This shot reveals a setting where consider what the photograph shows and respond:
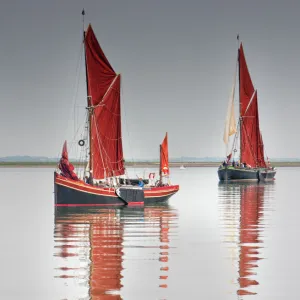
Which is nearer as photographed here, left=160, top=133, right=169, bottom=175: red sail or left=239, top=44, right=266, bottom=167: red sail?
left=160, top=133, right=169, bottom=175: red sail

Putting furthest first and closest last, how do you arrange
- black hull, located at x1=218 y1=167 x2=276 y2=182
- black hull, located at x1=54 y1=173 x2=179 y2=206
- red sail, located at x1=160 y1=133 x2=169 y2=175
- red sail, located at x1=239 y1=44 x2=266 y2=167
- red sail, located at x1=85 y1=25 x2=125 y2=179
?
Result: red sail, located at x1=239 y1=44 x2=266 y2=167, black hull, located at x1=218 y1=167 x2=276 y2=182, red sail, located at x1=160 y1=133 x2=169 y2=175, red sail, located at x1=85 y1=25 x2=125 y2=179, black hull, located at x1=54 y1=173 x2=179 y2=206

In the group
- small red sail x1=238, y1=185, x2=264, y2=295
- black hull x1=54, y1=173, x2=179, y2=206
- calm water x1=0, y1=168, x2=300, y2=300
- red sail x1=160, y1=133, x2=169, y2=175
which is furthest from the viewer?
red sail x1=160, y1=133, x2=169, y2=175

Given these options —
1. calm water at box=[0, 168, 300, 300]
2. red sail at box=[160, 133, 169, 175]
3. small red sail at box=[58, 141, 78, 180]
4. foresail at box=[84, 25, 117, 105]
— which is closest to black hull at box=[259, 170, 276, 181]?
red sail at box=[160, 133, 169, 175]

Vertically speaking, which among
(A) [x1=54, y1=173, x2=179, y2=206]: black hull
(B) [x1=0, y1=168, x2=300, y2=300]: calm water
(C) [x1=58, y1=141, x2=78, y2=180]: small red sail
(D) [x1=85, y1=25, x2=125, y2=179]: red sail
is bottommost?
(B) [x1=0, y1=168, x2=300, y2=300]: calm water

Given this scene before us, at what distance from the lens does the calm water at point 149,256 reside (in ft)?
70.9

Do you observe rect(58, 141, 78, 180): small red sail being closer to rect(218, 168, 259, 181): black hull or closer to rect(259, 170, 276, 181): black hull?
rect(218, 168, 259, 181): black hull

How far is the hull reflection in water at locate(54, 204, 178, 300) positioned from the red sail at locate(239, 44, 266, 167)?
204 ft

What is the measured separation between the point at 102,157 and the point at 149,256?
97.8ft

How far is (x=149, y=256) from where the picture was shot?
27.6 meters

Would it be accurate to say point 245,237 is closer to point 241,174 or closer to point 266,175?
point 241,174

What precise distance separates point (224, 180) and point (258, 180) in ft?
17.3

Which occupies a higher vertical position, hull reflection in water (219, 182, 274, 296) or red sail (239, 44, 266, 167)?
red sail (239, 44, 266, 167)

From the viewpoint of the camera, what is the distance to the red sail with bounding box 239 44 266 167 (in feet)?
377

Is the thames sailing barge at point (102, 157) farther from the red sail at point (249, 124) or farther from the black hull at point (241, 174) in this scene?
the red sail at point (249, 124)
